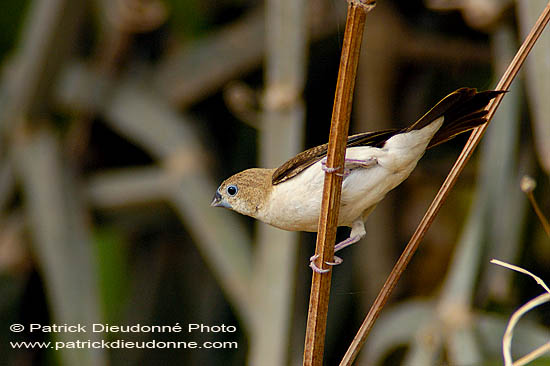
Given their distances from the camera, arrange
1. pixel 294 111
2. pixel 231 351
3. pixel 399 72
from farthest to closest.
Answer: pixel 231 351, pixel 399 72, pixel 294 111

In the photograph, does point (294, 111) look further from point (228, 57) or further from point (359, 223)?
point (228, 57)

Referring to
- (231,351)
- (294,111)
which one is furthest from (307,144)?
(231,351)

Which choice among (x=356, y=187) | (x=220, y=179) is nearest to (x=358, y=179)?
(x=356, y=187)

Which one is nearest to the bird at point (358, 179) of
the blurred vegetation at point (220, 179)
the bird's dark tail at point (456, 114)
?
the bird's dark tail at point (456, 114)

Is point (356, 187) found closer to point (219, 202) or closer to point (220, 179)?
point (219, 202)

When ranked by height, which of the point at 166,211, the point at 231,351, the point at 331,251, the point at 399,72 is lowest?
the point at 231,351

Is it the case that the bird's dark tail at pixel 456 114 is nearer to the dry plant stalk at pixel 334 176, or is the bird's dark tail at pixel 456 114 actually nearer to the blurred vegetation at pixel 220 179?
the dry plant stalk at pixel 334 176

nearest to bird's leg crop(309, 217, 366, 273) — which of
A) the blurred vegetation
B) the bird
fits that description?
the bird
